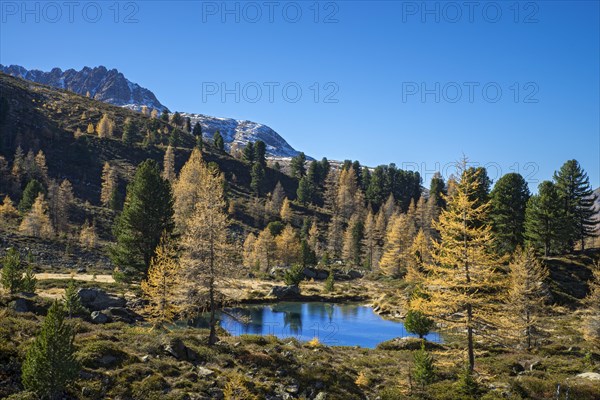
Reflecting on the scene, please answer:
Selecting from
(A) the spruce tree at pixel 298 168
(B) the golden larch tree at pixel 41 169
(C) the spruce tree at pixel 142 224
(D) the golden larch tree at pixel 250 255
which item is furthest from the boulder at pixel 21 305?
(A) the spruce tree at pixel 298 168

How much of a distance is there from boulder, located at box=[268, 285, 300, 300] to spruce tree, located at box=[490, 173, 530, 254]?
36.1 meters

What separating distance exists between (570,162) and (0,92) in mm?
187500

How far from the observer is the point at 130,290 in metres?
51.8

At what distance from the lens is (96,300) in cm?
3862

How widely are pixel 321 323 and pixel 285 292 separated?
1452cm

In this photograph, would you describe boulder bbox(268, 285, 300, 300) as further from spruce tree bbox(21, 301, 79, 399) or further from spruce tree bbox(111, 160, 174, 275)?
spruce tree bbox(21, 301, 79, 399)

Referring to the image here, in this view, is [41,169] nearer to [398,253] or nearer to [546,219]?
[398,253]

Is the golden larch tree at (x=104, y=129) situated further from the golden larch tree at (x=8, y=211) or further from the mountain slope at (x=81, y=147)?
the golden larch tree at (x=8, y=211)

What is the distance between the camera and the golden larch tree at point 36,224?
75.2m

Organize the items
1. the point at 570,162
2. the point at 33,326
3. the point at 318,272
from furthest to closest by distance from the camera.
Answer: the point at 318,272
the point at 570,162
the point at 33,326

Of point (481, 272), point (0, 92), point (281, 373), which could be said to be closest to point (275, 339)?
point (281, 373)

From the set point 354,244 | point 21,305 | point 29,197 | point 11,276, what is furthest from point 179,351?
point 354,244

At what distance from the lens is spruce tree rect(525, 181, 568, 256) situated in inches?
2488

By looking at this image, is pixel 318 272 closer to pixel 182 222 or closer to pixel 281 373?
pixel 182 222
